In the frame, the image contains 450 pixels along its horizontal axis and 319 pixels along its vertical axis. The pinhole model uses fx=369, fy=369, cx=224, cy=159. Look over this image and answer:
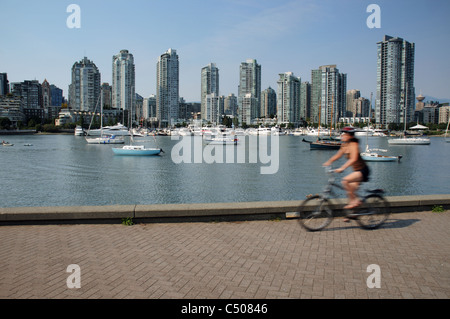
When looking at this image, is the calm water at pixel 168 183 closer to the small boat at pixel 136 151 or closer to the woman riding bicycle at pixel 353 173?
the small boat at pixel 136 151

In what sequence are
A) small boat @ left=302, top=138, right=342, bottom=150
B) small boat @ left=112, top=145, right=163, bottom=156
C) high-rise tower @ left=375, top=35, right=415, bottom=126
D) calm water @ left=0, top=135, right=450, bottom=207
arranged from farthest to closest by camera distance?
high-rise tower @ left=375, top=35, right=415, bottom=126 < small boat @ left=302, top=138, right=342, bottom=150 < small boat @ left=112, top=145, right=163, bottom=156 < calm water @ left=0, top=135, right=450, bottom=207

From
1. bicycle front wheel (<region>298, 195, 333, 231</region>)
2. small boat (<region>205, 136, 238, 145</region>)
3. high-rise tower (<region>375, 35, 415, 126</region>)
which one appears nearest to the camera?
bicycle front wheel (<region>298, 195, 333, 231</region>)

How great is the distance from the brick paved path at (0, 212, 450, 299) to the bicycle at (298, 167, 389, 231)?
232 millimetres

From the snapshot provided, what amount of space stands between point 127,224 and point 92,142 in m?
86.9

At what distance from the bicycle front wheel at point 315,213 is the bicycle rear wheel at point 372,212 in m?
0.65

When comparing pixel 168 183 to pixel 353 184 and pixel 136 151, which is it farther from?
pixel 136 151

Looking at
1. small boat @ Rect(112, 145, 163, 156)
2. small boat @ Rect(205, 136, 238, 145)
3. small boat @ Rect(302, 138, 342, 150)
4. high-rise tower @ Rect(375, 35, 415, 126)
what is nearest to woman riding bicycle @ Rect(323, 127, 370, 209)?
small boat @ Rect(112, 145, 163, 156)

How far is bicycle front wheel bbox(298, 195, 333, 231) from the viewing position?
7.64 m

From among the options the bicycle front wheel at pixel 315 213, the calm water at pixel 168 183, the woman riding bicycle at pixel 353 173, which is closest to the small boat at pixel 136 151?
the calm water at pixel 168 183

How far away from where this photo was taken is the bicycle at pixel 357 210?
25.3 feet

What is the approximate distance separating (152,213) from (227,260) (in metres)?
2.78

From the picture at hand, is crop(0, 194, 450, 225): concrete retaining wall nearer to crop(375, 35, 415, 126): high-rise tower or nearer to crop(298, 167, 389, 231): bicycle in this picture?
crop(298, 167, 389, 231): bicycle

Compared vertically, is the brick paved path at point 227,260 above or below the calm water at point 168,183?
above

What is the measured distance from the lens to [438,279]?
5188 millimetres
